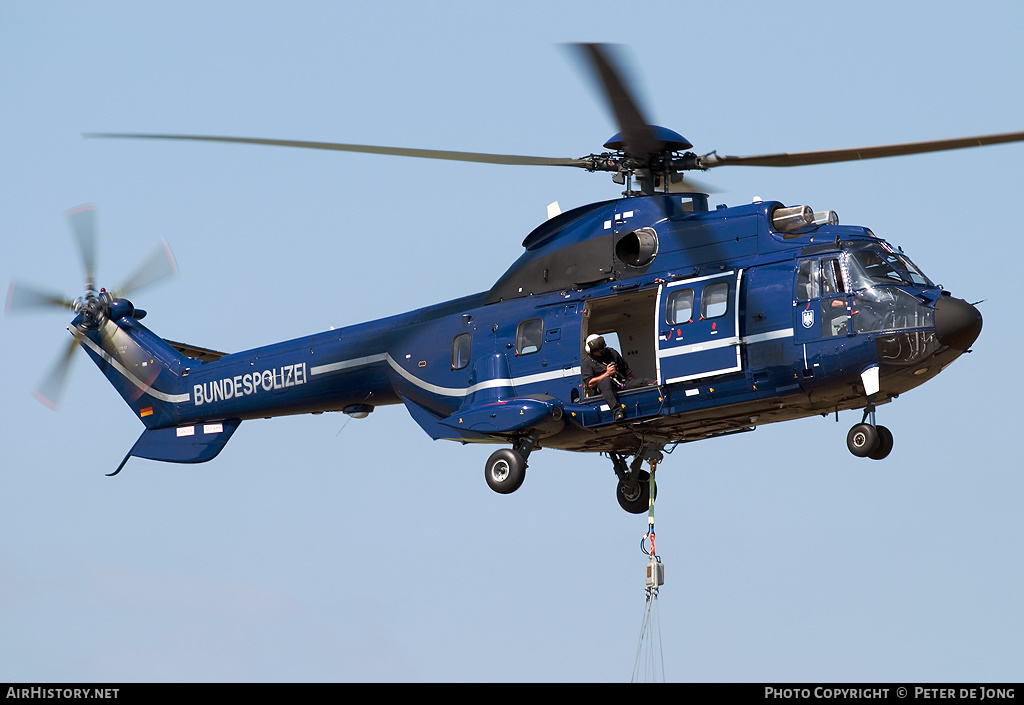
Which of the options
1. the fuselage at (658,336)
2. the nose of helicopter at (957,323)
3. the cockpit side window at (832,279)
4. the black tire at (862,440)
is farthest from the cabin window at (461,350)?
the nose of helicopter at (957,323)

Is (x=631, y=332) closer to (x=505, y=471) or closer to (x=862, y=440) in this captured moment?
(x=505, y=471)

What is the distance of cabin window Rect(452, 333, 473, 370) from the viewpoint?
2466 cm

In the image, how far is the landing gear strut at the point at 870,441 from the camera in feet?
70.1

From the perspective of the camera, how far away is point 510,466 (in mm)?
23609

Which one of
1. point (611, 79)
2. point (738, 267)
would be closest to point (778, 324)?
point (738, 267)

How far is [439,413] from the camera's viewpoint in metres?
25.2

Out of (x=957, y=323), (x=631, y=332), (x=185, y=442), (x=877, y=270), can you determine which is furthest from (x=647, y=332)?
(x=185, y=442)

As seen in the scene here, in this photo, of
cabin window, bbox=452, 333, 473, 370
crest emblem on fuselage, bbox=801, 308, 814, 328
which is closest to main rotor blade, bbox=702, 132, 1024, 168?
crest emblem on fuselage, bbox=801, 308, 814, 328

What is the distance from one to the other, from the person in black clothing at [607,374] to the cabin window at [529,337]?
940mm

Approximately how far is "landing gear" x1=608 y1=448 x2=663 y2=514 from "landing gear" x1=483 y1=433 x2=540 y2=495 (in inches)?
76.3

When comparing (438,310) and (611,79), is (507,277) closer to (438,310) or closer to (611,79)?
(438,310)

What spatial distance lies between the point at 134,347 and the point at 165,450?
2.44 metres

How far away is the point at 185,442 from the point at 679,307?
35.0 ft

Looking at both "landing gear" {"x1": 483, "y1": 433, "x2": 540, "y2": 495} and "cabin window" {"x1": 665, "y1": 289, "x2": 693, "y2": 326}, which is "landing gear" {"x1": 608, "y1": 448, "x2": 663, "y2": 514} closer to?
"landing gear" {"x1": 483, "y1": 433, "x2": 540, "y2": 495}
